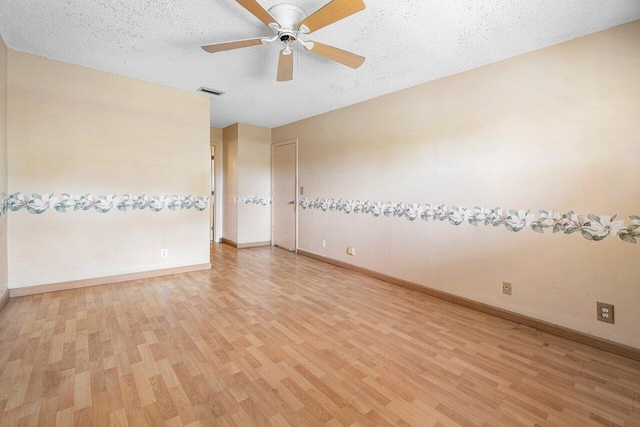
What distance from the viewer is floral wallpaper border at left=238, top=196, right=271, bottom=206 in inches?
218

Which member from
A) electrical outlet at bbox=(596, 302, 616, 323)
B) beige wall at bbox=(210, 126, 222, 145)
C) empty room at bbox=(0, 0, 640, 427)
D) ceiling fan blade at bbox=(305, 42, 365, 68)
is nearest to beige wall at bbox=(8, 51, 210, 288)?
empty room at bbox=(0, 0, 640, 427)

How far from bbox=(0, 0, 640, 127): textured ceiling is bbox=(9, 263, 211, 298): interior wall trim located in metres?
2.37

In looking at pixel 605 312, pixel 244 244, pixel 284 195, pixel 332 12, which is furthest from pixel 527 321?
pixel 244 244

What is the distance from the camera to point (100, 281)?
3250 mm

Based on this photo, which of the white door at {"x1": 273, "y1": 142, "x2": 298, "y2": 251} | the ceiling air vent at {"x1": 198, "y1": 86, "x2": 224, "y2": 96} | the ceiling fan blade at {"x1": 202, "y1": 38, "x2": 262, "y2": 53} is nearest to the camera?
the ceiling fan blade at {"x1": 202, "y1": 38, "x2": 262, "y2": 53}

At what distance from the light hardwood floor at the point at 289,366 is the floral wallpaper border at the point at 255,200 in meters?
2.81

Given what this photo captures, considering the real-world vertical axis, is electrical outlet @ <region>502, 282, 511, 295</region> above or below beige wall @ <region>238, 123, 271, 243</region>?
below

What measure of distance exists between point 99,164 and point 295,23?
2.74m

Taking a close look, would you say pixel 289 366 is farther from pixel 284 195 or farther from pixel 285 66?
pixel 284 195

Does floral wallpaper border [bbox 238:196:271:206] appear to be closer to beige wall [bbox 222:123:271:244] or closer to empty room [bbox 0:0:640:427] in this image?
beige wall [bbox 222:123:271:244]

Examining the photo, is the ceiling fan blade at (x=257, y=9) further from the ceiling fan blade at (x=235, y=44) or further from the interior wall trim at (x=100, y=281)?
the interior wall trim at (x=100, y=281)

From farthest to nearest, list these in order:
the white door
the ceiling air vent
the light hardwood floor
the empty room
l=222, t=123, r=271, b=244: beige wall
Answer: l=222, t=123, r=271, b=244: beige wall
the white door
the ceiling air vent
the empty room
the light hardwood floor

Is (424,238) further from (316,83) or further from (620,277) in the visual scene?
(316,83)

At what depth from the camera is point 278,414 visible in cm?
142
